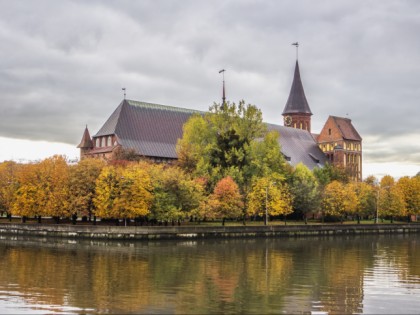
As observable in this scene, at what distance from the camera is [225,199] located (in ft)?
256

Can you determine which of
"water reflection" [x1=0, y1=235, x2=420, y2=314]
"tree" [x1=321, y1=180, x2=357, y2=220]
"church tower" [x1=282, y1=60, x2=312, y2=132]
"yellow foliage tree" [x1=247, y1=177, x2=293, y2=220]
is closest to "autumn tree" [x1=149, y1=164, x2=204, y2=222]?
"yellow foliage tree" [x1=247, y1=177, x2=293, y2=220]

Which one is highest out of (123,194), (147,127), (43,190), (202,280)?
(147,127)

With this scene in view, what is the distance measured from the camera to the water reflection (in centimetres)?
2650

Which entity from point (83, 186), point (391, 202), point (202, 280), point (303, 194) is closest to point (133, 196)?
point (83, 186)

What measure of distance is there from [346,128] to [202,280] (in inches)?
4736

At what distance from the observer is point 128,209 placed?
228 ft

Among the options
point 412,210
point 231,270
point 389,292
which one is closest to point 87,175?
point 231,270

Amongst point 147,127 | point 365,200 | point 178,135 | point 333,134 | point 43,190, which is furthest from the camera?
point 333,134

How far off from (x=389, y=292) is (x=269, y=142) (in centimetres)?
5753

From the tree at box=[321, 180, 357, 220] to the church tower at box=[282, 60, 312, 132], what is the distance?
5809 centimetres

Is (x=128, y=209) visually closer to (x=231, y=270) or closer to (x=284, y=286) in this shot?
(x=231, y=270)

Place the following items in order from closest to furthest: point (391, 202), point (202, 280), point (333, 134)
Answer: point (202, 280)
point (391, 202)
point (333, 134)

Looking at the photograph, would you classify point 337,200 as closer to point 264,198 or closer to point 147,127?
point 264,198

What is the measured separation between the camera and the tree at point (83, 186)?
7219cm
